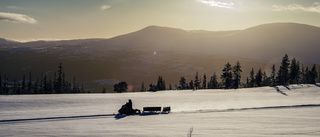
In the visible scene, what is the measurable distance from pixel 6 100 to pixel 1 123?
12.9 meters

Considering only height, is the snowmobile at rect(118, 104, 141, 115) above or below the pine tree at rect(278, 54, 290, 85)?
below

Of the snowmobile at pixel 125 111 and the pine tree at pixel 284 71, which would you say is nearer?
the snowmobile at pixel 125 111

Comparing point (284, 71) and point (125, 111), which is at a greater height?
point (284, 71)

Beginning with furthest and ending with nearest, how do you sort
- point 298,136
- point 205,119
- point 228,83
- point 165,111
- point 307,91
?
point 228,83 < point 307,91 < point 165,111 < point 205,119 < point 298,136

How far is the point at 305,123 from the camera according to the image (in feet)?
50.2

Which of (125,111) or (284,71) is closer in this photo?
(125,111)

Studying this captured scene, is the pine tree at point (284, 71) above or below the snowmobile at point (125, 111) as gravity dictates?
above

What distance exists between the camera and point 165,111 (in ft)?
74.6

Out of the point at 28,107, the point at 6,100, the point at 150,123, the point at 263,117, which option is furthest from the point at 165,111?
the point at 6,100

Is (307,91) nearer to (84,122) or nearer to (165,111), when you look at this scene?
(165,111)

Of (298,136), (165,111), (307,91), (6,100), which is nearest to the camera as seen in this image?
(298,136)

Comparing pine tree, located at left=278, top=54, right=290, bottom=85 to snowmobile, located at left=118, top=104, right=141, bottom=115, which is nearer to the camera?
snowmobile, located at left=118, top=104, right=141, bottom=115

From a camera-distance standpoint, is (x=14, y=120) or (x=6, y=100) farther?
(x=6, y=100)

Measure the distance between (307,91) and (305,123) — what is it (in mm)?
24022
